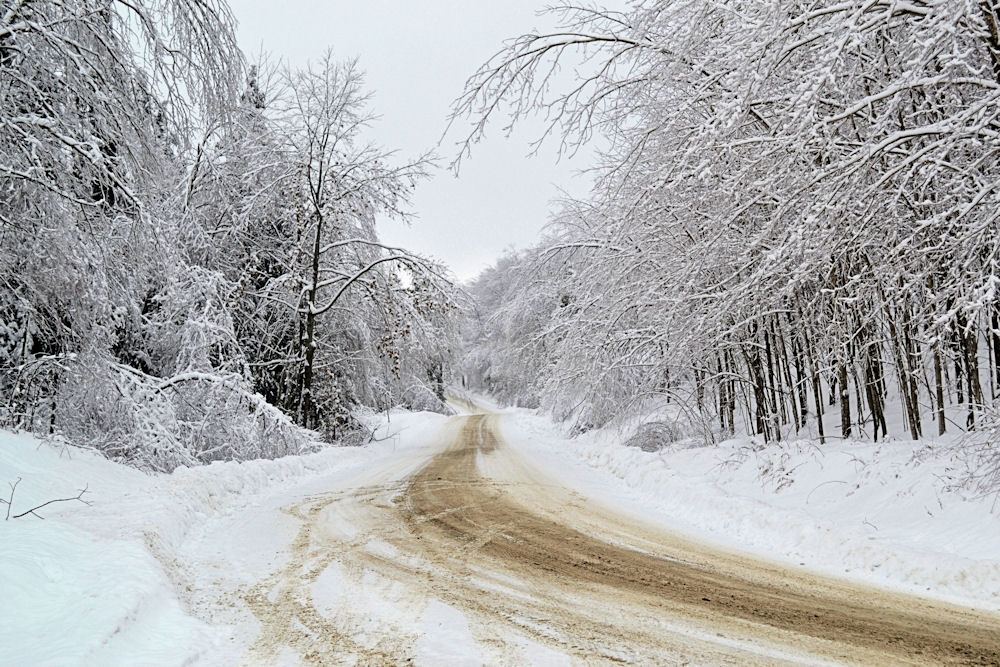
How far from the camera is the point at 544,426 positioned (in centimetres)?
2722

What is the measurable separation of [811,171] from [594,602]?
15.7 ft

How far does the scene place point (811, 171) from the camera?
607cm

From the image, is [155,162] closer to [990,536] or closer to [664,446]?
[990,536]

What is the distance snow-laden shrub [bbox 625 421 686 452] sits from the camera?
14453 millimetres

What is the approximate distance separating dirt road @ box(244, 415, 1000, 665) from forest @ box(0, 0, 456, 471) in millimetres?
4172

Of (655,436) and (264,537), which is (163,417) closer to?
(264,537)

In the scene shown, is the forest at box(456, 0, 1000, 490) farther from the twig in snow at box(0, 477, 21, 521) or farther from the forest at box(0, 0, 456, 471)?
the twig in snow at box(0, 477, 21, 521)

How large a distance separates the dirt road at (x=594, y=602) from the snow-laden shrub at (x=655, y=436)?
8.13 metres

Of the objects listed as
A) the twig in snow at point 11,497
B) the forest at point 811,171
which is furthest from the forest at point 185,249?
the forest at point 811,171

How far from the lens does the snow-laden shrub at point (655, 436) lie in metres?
14.5

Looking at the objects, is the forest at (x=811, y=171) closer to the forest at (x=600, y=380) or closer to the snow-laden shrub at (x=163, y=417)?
the forest at (x=600, y=380)

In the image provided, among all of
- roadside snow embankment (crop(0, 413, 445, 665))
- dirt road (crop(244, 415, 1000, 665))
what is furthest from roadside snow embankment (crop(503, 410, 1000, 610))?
roadside snow embankment (crop(0, 413, 445, 665))

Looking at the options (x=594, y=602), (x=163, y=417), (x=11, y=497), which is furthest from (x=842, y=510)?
(x=163, y=417)

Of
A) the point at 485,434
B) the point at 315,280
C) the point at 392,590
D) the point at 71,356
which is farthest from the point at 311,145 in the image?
the point at 392,590
